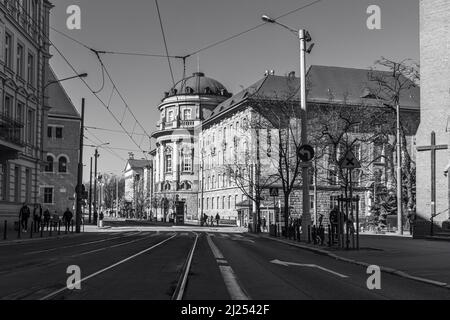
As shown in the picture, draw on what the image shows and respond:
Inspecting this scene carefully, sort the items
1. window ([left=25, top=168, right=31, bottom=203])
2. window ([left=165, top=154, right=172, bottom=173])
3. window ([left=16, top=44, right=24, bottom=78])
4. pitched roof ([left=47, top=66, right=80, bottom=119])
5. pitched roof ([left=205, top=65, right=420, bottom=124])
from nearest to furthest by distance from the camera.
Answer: window ([left=16, top=44, right=24, bottom=78]) → window ([left=25, top=168, right=31, bottom=203]) → pitched roof ([left=47, top=66, right=80, bottom=119]) → pitched roof ([left=205, top=65, right=420, bottom=124]) → window ([left=165, top=154, right=172, bottom=173])

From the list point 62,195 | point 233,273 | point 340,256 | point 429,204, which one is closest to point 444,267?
point 340,256

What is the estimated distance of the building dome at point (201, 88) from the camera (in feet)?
356

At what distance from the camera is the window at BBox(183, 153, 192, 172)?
108000 millimetres

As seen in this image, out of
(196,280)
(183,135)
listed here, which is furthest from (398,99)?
(183,135)

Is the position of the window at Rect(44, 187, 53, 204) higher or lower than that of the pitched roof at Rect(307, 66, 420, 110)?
lower

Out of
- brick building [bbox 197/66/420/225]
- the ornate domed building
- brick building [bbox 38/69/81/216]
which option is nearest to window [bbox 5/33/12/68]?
brick building [bbox 38/69/81/216]

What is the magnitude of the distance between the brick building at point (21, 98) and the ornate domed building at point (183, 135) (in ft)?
199

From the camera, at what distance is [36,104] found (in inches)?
1681

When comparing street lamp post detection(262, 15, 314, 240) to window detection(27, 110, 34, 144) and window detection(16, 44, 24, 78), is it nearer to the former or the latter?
window detection(16, 44, 24, 78)

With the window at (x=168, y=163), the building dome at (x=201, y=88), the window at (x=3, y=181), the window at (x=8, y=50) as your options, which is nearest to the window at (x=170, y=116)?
the building dome at (x=201, y=88)

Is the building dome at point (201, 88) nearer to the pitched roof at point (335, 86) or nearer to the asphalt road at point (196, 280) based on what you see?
the pitched roof at point (335, 86)

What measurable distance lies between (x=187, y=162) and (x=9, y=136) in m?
A: 75.3

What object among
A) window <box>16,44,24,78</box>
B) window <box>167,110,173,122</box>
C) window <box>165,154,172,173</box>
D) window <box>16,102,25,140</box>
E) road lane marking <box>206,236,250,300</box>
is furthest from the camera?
window <box>165,154,172,173</box>

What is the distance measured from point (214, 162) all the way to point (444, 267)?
79.7 meters
